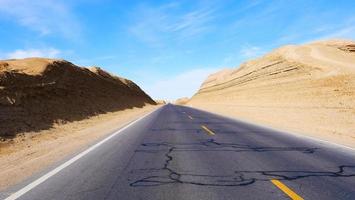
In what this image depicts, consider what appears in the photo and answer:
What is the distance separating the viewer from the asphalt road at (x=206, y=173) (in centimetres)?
651

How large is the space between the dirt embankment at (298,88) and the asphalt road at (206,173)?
6243 millimetres

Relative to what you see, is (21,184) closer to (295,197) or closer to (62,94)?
(295,197)

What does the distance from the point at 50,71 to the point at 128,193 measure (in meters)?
34.8

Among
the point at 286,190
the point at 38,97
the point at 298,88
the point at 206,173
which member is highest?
the point at 298,88

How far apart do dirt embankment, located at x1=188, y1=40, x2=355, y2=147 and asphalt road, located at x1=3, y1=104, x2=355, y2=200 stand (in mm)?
6243

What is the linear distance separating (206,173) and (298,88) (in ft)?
152

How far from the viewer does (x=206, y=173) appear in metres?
8.12

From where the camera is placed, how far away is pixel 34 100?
26.4 meters

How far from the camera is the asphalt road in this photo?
6.51 meters

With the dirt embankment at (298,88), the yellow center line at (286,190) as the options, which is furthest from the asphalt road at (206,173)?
the dirt embankment at (298,88)

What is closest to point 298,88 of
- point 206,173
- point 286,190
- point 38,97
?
point 38,97

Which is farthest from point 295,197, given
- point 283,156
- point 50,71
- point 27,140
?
point 50,71

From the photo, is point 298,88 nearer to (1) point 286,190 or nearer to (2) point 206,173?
(2) point 206,173

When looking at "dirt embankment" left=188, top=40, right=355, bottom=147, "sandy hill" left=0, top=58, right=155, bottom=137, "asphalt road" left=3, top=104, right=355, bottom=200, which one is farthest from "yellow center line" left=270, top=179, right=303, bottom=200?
"sandy hill" left=0, top=58, right=155, bottom=137
